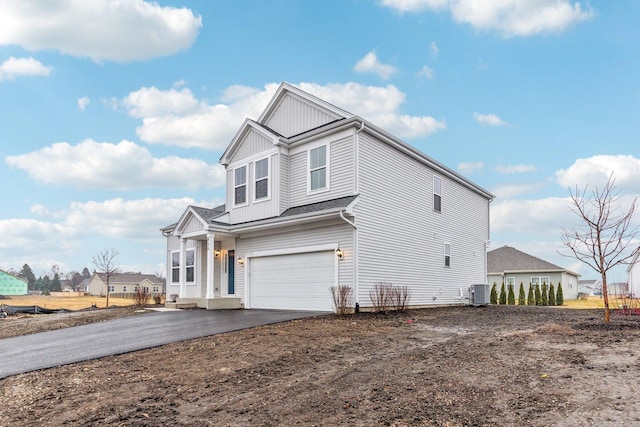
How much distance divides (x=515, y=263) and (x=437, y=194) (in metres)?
21.0

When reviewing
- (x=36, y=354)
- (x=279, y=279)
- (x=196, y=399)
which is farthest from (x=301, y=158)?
(x=196, y=399)

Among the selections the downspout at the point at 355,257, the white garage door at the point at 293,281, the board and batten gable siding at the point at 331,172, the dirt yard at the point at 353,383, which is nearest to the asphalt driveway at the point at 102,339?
the dirt yard at the point at 353,383

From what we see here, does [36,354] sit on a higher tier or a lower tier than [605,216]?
lower

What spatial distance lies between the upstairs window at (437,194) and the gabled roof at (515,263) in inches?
783

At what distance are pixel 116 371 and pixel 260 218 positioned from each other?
389 inches

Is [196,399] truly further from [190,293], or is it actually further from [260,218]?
[190,293]

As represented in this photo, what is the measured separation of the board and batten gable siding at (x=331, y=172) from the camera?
13.6m

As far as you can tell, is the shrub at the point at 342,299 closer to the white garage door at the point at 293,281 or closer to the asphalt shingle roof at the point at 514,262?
the white garage door at the point at 293,281

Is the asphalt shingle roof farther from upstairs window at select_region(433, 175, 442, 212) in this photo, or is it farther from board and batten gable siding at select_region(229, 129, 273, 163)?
board and batten gable siding at select_region(229, 129, 273, 163)

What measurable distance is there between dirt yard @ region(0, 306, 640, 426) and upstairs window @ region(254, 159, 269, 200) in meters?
8.61

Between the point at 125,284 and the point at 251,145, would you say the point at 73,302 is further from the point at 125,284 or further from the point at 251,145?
the point at 125,284

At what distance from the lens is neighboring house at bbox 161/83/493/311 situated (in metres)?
13.5

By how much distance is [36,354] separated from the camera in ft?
27.2

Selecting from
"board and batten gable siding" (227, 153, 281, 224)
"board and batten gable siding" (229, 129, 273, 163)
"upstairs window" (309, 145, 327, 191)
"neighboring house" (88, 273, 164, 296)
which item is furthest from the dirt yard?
"neighboring house" (88, 273, 164, 296)
